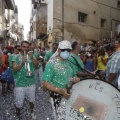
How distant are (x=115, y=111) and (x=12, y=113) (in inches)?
144

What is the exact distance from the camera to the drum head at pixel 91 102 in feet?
9.30

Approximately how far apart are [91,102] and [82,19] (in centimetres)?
2029

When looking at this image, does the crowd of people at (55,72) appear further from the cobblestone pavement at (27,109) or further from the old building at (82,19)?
the old building at (82,19)

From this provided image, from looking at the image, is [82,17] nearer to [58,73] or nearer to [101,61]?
[101,61]

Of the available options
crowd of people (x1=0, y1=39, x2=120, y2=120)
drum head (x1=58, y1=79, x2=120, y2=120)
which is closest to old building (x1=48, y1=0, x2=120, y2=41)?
crowd of people (x1=0, y1=39, x2=120, y2=120)

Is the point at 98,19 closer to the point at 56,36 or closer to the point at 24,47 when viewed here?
the point at 56,36

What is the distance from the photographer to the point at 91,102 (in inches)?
118

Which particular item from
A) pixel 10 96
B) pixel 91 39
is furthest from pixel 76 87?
pixel 91 39

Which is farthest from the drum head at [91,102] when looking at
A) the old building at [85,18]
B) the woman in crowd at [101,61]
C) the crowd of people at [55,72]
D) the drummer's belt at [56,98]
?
the old building at [85,18]

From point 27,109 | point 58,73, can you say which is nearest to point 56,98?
point 58,73

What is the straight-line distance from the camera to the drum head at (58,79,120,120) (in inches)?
112

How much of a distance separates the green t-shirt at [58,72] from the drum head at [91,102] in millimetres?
433

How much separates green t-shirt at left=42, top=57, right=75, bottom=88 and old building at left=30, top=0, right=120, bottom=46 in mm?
17235

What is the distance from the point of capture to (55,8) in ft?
68.9
